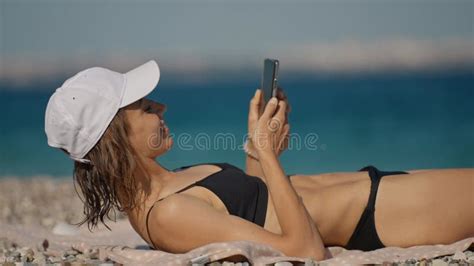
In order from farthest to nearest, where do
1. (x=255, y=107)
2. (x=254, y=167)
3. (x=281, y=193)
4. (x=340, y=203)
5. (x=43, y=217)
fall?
1. (x=43, y=217)
2. (x=254, y=167)
3. (x=340, y=203)
4. (x=255, y=107)
5. (x=281, y=193)

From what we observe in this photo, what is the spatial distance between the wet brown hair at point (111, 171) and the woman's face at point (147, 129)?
3 cm

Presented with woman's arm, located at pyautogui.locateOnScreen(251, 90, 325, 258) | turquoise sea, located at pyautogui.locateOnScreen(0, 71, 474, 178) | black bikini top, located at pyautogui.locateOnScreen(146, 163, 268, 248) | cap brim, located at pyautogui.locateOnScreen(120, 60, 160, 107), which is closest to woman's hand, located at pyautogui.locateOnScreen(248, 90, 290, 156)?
woman's arm, located at pyautogui.locateOnScreen(251, 90, 325, 258)

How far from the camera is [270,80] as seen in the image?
3678 millimetres

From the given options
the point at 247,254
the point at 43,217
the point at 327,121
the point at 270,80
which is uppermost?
the point at 270,80

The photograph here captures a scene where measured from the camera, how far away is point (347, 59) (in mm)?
30594

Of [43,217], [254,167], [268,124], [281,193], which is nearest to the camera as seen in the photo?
[281,193]

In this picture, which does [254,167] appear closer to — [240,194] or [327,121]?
[240,194]

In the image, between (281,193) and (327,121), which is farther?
(327,121)

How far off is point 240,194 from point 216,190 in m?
0.11

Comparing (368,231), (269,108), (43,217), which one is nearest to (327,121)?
(43,217)

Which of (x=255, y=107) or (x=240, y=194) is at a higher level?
(x=255, y=107)

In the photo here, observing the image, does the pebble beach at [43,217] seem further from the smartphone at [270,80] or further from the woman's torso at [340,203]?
the smartphone at [270,80]

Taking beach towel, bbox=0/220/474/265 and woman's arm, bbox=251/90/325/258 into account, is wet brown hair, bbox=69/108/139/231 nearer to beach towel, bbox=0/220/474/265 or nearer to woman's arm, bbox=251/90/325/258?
beach towel, bbox=0/220/474/265

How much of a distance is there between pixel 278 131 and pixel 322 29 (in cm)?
2713
